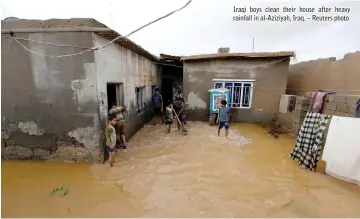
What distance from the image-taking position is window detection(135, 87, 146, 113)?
806cm

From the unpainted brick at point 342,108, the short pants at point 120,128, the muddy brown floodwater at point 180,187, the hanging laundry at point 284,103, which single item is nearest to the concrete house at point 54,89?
the muddy brown floodwater at point 180,187

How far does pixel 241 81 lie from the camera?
9195 mm

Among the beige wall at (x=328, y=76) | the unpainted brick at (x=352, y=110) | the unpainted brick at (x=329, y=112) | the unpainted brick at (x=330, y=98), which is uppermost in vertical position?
the beige wall at (x=328, y=76)

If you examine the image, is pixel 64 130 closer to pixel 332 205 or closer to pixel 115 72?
pixel 115 72

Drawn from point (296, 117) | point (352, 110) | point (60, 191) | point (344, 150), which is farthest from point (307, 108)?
point (60, 191)

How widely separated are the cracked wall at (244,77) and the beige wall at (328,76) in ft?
5.05

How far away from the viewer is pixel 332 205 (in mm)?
3408

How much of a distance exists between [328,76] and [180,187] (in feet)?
27.4

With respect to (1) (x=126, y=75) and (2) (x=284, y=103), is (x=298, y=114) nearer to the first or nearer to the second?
(2) (x=284, y=103)

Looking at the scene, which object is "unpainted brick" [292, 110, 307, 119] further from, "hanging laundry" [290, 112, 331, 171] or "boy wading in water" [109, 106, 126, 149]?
"boy wading in water" [109, 106, 126, 149]

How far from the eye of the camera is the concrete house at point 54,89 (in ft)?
14.5

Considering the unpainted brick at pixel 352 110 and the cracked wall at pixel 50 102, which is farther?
the unpainted brick at pixel 352 110


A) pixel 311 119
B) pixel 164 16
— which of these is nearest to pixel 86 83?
pixel 164 16

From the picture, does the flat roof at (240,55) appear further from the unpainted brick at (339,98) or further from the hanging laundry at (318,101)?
the unpainted brick at (339,98)
